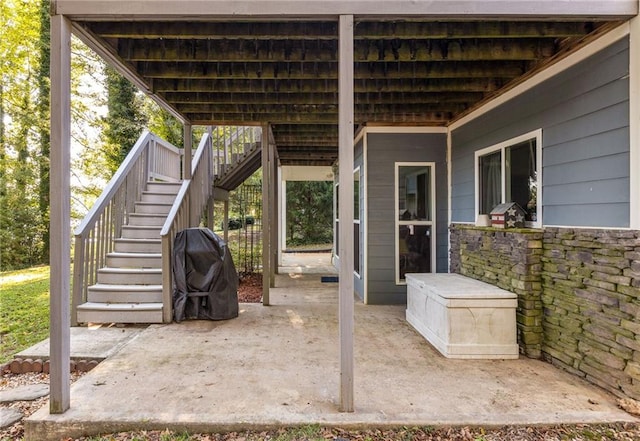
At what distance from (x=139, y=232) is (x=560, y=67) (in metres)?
5.49

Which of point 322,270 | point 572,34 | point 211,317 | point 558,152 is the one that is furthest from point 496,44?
point 322,270

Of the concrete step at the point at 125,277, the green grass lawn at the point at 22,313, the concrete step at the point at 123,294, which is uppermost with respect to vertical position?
the concrete step at the point at 125,277

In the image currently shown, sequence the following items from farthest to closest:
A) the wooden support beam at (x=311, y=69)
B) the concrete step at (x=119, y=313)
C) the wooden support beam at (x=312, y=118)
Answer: the wooden support beam at (x=312, y=118) → the concrete step at (x=119, y=313) → the wooden support beam at (x=311, y=69)

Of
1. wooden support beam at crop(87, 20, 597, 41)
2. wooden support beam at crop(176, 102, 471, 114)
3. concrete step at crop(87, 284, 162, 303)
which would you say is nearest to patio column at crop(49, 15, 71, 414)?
wooden support beam at crop(87, 20, 597, 41)

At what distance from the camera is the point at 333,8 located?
222 centimetres

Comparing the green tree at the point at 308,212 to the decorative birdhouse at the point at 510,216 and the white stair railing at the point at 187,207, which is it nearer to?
the white stair railing at the point at 187,207

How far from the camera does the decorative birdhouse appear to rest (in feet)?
11.3

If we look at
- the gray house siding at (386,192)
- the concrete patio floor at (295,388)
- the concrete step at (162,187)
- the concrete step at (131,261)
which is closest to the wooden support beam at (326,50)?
the gray house siding at (386,192)

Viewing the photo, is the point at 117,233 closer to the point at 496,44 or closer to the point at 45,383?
the point at 45,383

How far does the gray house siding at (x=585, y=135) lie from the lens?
2424 millimetres

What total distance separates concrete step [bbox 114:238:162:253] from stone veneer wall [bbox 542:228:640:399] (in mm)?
4798

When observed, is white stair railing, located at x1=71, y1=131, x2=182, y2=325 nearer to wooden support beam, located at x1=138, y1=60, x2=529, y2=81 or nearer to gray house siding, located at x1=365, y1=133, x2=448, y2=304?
wooden support beam, located at x1=138, y1=60, x2=529, y2=81

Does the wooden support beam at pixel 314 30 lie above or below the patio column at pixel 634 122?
above

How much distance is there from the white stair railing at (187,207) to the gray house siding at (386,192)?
8.93ft
